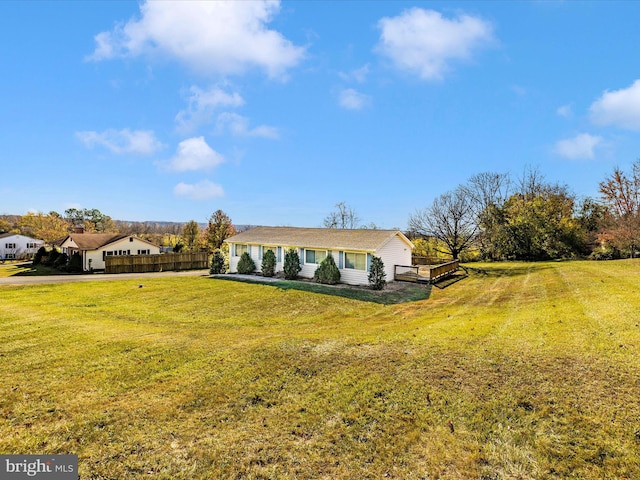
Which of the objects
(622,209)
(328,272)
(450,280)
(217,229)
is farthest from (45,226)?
(622,209)

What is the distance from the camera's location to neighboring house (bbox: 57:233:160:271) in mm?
31688

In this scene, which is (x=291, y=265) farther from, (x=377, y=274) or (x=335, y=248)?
(x=377, y=274)

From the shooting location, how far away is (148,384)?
5852 millimetres

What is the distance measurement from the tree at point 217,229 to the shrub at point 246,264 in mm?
21509

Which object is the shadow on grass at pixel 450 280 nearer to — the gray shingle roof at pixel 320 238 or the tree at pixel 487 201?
the gray shingle roof at pixel 320 238

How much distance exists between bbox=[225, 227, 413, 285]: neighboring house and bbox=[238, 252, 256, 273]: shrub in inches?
16.0

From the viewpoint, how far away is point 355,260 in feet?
68.2

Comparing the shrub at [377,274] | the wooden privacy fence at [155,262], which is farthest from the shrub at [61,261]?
the shrub at [377,274]

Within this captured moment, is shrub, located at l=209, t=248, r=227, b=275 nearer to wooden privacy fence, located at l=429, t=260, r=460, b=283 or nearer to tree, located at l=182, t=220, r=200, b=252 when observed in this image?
wooden privacy fence, located at l=429, t=260, r=460, b=283

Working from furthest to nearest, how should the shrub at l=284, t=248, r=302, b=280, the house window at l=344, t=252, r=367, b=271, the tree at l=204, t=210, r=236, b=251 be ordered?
the tree at l=204, t=210, r=236, b=251, the shrub at l=284, t=248, r=302, b=280, the house window at l=344, t=252, r=367, b=271

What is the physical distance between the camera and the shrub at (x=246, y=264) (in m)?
25.5

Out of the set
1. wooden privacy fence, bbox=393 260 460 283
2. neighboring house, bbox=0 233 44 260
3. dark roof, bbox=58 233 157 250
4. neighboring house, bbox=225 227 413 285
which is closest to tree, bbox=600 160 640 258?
wooden privacy fence, bbox=393 260 460 283

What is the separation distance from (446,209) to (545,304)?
19065 millimetres

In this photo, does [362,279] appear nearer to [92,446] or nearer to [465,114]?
[465,114]
